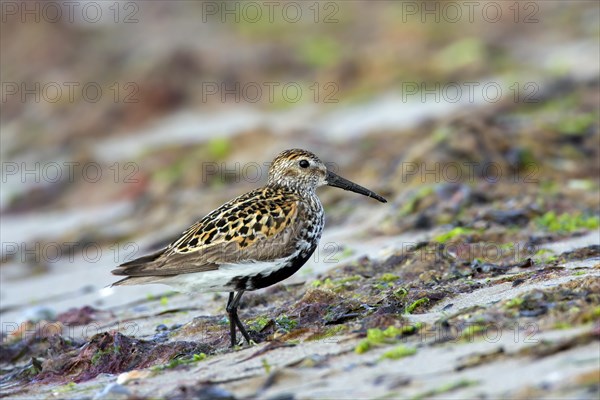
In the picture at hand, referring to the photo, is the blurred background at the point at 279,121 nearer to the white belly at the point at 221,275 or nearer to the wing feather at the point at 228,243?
the wing feather at the point at 228,243

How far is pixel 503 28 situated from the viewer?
2314 centimetres

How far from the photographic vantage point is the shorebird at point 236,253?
21.0 ft

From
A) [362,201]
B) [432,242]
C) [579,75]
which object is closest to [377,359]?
[432,242]

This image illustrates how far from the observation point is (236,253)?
642cm

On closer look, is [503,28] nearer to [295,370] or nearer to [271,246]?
[271,246]

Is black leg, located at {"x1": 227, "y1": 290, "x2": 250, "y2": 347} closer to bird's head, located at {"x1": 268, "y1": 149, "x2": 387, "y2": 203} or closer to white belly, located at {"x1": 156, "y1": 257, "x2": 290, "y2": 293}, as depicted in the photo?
white belly, located at {"x1": 156, "y1": 257, "x2": 290, "y2": 293}

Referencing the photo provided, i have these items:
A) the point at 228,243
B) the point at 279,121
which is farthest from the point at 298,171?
the point at 279,121

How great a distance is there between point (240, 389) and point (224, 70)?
15658 mm

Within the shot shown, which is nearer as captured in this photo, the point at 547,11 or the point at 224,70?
the point at 224,70

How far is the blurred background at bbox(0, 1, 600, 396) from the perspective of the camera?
998cm

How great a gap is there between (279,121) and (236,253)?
430 inches

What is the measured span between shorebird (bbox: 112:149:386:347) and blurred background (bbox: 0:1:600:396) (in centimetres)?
182

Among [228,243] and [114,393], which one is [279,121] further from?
[114,393]

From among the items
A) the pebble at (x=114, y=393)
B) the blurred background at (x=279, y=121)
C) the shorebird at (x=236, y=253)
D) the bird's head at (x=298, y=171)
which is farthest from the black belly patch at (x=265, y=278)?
the blurred background at (x=279, y=121)
